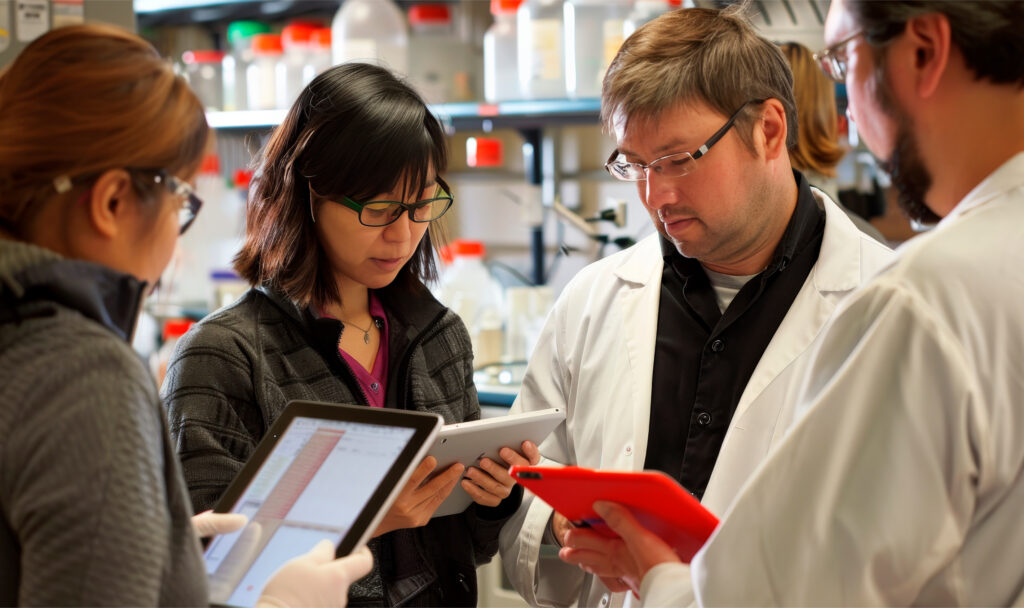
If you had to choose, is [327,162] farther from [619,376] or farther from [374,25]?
[374,25]

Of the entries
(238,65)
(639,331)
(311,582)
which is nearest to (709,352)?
(639,331)

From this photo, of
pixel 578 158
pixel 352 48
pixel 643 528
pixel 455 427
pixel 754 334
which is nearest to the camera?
pixel 643 528

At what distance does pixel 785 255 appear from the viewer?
1472 mm

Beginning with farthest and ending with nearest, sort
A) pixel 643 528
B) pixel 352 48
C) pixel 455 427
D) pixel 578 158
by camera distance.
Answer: pixel 578 158
pixel 352 48
pixel 455 427
pixel 643 528

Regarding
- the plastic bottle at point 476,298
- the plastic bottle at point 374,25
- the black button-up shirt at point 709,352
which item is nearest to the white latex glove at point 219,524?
the black button-up shirt at point 709,352

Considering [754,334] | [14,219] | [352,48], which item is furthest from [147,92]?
[352,48]

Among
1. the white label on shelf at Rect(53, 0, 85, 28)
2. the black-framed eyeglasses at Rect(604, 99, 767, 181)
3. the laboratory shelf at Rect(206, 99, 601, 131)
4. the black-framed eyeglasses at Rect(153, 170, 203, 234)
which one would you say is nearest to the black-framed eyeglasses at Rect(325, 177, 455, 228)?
the black-framed eyeglasses at Rect(604, 99, 767, 181)

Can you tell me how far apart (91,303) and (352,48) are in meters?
2.29

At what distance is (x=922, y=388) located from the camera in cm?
82

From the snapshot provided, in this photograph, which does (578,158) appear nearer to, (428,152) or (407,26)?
(407,26)

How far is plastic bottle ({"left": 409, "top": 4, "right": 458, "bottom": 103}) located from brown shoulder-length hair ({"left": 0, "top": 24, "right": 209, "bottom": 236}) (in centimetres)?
233

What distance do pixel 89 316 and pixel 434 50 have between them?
256cm

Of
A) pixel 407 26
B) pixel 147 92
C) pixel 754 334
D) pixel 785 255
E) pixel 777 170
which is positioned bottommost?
pixel 754 334

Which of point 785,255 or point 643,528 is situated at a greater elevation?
point 785,255
